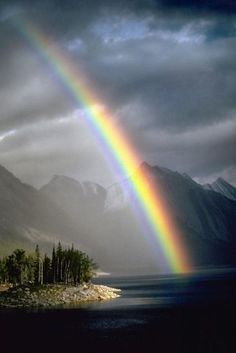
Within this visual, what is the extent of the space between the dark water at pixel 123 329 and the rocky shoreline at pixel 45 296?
1649 cm

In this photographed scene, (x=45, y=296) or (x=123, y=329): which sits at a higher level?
(x=45, y=296)

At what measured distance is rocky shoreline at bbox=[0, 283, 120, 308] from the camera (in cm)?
16325

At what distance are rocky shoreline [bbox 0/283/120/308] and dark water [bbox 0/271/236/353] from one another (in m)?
16.5

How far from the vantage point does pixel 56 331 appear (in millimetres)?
107625

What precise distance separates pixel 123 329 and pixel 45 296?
66848 mm

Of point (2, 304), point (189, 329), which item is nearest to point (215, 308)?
point (189, 329)

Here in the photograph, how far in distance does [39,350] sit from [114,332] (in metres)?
22.6

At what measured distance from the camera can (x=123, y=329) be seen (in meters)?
108

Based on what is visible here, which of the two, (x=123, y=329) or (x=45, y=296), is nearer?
(x=123, y=329)

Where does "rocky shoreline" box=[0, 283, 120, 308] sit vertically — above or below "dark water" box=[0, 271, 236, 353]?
above

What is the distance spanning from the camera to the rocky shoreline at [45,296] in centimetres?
16325

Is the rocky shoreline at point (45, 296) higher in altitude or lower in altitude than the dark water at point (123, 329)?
higher

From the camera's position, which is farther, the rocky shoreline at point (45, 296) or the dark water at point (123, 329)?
the rocky shoreline at point (45, 296)

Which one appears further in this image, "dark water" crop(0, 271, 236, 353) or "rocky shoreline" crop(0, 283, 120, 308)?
"rocky shoreline" crop(0, 283, 120, 308)
